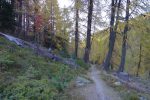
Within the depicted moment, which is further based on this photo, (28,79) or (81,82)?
(81,82)

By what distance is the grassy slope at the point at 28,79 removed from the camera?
402 inches

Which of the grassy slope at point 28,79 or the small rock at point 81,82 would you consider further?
the small rock at point 81,82

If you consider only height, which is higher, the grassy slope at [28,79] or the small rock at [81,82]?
the grassy slope at [28,79]

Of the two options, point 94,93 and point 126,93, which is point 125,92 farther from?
point 94,93

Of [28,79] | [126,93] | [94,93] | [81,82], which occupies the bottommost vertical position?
[126,93]

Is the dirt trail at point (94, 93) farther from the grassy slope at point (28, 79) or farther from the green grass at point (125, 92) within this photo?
the grassy slope at point (28, 79)

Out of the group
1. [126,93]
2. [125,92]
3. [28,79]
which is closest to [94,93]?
[126,93]

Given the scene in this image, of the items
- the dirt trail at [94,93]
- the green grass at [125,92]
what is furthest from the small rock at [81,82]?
the green grass at [125,92]

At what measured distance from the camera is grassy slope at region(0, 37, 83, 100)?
33.5 ft

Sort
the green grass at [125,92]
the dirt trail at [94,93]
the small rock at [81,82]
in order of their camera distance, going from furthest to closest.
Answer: the small rock at [81,82] < the green grass at [125,92] < the dirt trail at [94,93]

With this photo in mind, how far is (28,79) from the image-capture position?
11984mm

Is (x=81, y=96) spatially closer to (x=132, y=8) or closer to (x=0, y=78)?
(x=0, y=78)

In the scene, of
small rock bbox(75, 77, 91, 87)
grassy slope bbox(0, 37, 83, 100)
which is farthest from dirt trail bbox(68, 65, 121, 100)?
grassy slope bbox(0, 37, 83, 100)

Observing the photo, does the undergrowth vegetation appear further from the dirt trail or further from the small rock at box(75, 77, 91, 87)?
the small rock at box(75, 77, 91, 87)
